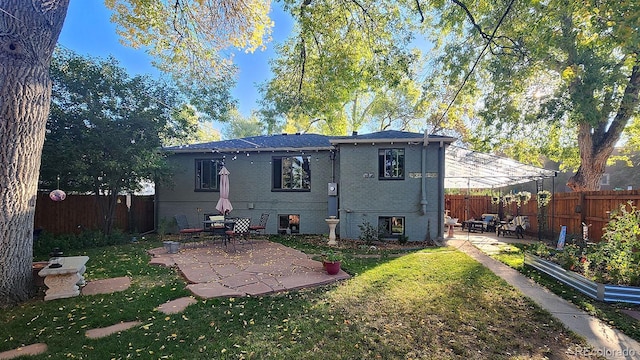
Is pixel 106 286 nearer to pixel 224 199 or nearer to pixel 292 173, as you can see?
pixel 224 199

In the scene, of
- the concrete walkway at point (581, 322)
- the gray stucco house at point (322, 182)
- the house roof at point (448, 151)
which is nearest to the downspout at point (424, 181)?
the gray stucco house at point (322, 182)

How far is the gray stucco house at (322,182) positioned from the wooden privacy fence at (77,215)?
1050 mm

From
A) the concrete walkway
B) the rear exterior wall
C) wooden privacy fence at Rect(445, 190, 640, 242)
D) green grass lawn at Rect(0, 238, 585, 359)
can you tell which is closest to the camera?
green grass lawn at Rect(0, 238, 585, 359)

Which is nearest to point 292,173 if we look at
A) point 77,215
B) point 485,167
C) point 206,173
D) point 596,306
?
point 206,173

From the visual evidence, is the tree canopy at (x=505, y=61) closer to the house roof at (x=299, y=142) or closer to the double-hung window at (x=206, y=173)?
the house roof at (x=299, y=142)

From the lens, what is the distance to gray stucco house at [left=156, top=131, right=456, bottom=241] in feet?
34.8

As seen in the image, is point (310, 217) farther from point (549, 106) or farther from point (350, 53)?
point (549, 106)

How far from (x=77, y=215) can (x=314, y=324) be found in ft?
37.4

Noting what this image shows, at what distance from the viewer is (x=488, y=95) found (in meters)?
12.0

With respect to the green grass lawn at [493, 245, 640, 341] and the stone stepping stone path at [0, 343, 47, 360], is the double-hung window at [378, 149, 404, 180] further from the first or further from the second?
the stone stepping stone path at [0, 343, 47, 360]

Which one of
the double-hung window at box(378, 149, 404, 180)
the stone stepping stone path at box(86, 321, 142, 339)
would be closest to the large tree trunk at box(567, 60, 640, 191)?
the double-hung window at box(378, 149, 404, 180)

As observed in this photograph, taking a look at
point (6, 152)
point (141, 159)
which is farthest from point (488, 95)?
point (6, 152)

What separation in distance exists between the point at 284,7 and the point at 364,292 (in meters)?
7.94

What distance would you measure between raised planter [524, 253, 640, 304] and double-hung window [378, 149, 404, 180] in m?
5.48
